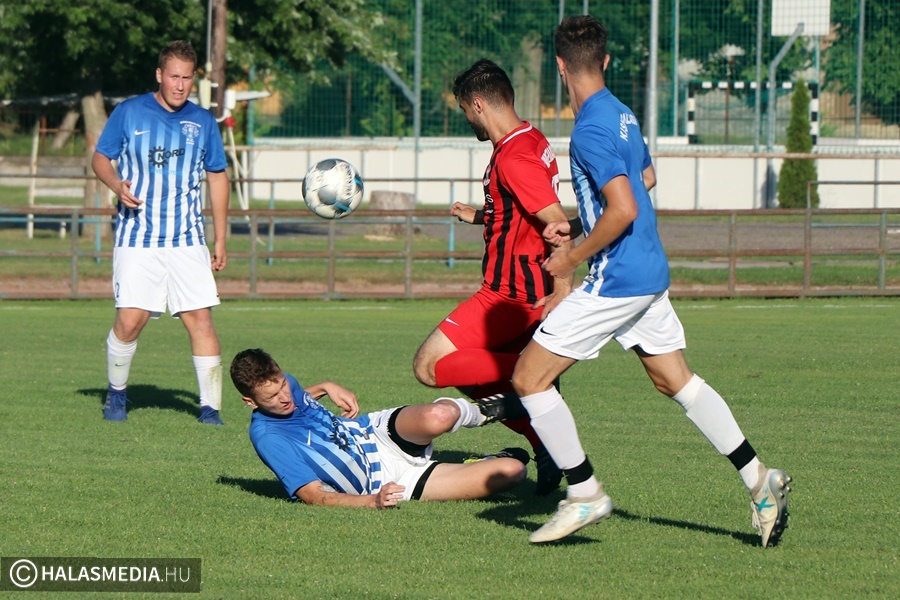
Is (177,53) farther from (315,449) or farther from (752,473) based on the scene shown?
(752,473)

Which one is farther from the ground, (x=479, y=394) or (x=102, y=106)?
(x=102, y=106)

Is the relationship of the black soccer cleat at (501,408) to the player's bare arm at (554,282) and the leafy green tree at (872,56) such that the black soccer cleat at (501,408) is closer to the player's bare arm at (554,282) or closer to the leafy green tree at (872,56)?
the player's bare arm at (554,282)

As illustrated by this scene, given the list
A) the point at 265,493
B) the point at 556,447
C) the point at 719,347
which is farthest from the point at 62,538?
the point at 719,347

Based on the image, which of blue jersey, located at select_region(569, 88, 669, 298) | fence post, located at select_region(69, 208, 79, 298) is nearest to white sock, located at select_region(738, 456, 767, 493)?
blue jersey, located at select_region(569, 88, 669, 298)

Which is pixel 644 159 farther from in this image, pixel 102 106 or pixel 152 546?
pixel 102 106

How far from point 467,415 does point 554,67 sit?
31.9 m

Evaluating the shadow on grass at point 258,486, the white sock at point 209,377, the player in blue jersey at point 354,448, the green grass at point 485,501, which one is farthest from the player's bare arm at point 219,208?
the player in blue jersey at point 354,448

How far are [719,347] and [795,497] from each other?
6721mm

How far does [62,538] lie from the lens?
5.42m

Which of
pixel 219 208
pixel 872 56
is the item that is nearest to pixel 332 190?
pixel 219 208

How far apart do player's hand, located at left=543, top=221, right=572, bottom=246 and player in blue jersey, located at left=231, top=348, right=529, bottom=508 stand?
103 cm

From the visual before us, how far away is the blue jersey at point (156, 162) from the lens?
8.35 meters

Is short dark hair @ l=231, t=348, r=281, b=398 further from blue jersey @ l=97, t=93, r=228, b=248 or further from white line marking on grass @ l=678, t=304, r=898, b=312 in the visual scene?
white line marking on grass @ l=678, t=304, r=898, b=312

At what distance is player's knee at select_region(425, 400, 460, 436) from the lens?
5941mm
